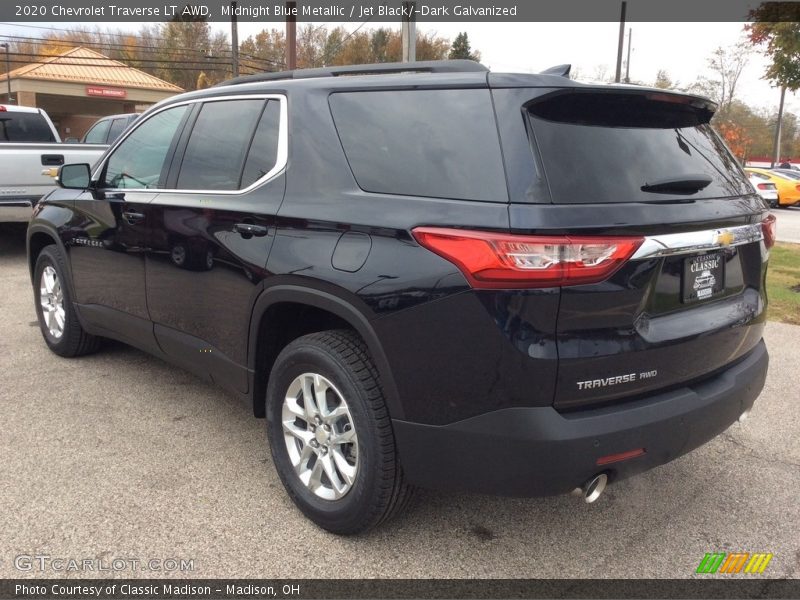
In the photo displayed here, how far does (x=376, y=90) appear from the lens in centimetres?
274

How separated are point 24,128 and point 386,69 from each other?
9.32 m

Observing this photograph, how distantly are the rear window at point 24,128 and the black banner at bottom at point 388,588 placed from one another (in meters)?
9.46

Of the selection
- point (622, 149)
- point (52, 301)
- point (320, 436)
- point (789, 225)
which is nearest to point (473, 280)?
point (622, 149)

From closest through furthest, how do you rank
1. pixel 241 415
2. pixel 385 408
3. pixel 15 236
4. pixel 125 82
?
pixel 385 408
pixel 241 415
pixel 15 236
pixel 125 82

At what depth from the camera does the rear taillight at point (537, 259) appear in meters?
2.17

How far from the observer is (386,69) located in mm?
3105

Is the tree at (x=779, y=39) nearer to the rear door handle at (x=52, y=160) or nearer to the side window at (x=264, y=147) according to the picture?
the side window at (x=264, y=147)

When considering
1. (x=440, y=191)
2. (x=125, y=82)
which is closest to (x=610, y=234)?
(x=440, y=191)

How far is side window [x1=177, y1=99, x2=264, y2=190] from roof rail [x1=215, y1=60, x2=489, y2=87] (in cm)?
23

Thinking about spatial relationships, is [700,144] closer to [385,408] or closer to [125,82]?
[385,408]

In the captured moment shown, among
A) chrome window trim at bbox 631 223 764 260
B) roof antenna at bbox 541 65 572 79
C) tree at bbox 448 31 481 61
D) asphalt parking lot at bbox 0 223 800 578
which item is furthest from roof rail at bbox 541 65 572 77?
tree at bbox 448 31 481 61

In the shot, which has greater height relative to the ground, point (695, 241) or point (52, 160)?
point (695, 241)

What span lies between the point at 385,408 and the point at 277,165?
47.9 inches

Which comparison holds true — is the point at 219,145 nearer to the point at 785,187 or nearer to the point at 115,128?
the point at 115,128
